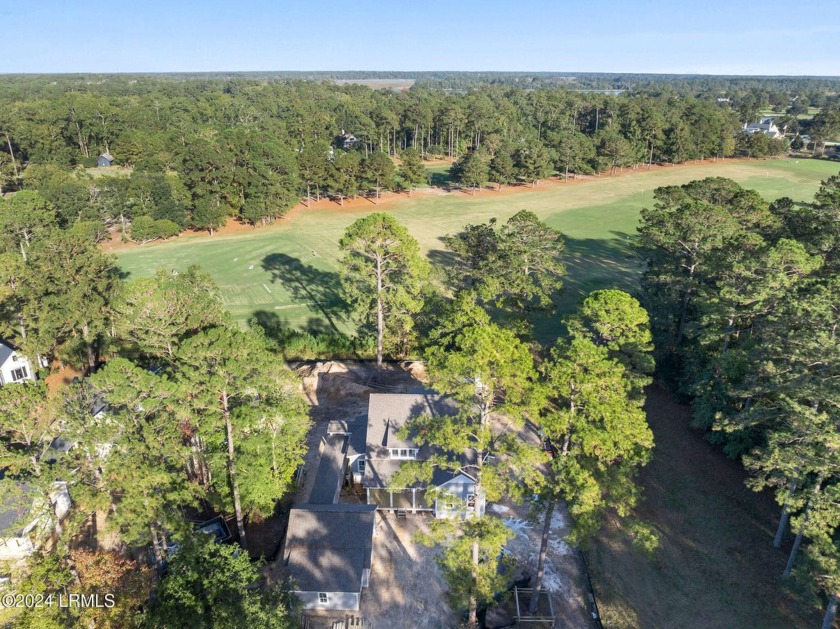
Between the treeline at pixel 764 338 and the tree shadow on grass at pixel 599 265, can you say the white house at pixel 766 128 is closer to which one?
the tree shadow on grass at pixel 599 265

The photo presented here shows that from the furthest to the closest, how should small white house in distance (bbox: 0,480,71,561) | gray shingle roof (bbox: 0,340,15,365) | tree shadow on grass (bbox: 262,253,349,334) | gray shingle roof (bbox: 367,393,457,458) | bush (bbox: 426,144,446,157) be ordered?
bush (bbox: 426,144,446,157) → tree shadow on grass (bbox: 262,253,349,334) → gray shingle roof (bbox: 0,340,15,365) → gray shingle roof (bbox: 367,393,457,458) → small white house in distance (bbox: 0,480,71,561)

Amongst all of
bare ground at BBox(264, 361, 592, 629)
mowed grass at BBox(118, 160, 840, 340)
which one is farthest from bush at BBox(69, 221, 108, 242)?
bare ground at BBox(264, 361, 592, 629)

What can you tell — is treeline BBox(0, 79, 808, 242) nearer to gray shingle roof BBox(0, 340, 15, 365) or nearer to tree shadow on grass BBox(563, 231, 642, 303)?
gray shingle roof BBox(0, 340, 15, 365)

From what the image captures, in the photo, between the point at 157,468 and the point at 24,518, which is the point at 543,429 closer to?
the point at 157,468

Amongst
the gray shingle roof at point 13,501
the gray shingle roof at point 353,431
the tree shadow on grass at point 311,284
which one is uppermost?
the gray shingle roof at point 13,501

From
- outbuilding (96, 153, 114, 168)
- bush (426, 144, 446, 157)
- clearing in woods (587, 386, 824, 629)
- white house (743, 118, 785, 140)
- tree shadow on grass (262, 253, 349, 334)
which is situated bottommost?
clearing in woods (587, 386, 824, 629)

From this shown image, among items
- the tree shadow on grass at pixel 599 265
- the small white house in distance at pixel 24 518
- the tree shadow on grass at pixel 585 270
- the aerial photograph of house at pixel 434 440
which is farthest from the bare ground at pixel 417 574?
the tree shadow on grass at pixel 599 265

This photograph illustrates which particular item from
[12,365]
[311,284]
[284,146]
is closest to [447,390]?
[12,365]
